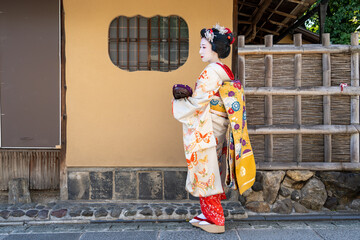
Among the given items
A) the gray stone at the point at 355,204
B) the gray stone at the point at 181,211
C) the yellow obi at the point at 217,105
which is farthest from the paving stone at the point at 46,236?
the gray stone at the point at 355,204

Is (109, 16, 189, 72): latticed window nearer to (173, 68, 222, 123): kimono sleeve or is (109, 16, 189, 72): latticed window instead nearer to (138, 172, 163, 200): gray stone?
(173, 68, 222, 123): kimono sleeve

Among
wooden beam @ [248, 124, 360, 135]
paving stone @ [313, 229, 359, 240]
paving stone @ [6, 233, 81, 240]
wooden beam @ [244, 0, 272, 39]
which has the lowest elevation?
paving stone @ [313, 229, 359, 240]

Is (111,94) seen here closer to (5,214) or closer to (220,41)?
(220,41)

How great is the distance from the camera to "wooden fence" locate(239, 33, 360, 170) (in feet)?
12.7

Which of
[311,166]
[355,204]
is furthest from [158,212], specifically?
[355,204]

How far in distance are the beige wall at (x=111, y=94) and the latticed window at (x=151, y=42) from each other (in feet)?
0.29

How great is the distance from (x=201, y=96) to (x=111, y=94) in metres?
1.59

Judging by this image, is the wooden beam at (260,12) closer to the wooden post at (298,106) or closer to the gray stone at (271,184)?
the wooden post at (298,106)

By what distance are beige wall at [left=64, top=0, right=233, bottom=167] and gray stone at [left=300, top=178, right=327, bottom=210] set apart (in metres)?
1.80

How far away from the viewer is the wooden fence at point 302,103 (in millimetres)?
3871

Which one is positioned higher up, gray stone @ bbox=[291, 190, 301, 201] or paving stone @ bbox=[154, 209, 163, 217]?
gray stone @ bbox=[291, 190, 301, 201]

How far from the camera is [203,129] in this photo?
3070mm

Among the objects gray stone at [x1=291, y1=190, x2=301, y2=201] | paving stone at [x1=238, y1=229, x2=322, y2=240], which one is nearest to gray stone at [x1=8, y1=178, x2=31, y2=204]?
paving stone at [x1=238, y1=229, x2=322, y2=240]

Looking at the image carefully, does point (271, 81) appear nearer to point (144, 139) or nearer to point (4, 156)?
point (144, 139)
